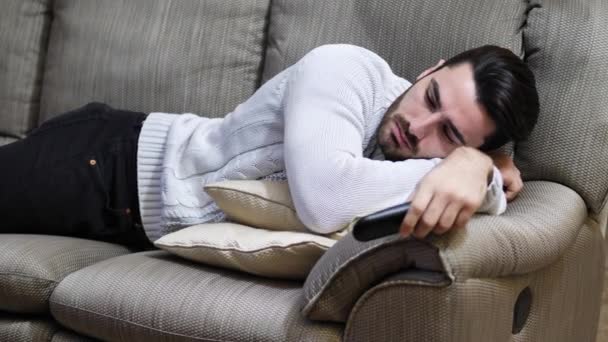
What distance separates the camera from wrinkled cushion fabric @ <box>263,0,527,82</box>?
1818 millimetres

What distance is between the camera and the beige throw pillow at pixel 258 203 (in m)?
1.56

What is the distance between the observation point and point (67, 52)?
89.0 inches

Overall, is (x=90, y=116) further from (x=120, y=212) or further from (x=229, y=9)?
(x=229, y=9)

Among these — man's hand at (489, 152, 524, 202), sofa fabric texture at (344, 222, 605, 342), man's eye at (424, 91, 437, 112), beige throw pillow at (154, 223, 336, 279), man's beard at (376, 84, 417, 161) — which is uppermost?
man's eye at (424, 91, 437, 112)

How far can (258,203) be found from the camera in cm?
157

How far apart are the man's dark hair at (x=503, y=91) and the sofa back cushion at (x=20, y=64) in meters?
1.24

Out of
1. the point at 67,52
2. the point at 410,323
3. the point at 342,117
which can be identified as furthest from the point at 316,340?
the point at 67,52

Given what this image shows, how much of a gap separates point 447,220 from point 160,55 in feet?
3.85

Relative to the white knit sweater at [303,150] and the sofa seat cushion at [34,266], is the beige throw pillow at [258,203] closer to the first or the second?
the white knit sweater at [303,150]

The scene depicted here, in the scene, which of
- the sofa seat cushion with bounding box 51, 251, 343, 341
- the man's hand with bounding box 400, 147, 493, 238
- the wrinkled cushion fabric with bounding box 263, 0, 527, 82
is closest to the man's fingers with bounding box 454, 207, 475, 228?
the man's hand with bounding box 400, 147, 493, 238

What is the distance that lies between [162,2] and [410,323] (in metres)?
1.29

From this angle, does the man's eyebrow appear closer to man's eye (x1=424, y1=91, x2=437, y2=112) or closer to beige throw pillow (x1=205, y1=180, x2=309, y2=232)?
man's eye (x1=424, y1=91, x2=437, y2=112)

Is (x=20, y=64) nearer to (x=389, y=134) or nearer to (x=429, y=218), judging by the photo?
(x=389, y=134)

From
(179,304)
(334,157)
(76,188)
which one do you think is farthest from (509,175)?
(76,188)
